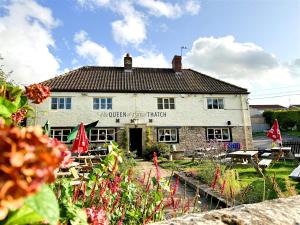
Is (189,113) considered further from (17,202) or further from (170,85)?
(17,202)

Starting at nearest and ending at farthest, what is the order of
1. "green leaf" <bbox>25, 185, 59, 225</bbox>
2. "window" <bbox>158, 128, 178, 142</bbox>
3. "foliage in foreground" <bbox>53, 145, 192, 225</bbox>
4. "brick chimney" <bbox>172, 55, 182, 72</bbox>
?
"green leaf" <bbox>25, 185, 59, 225</bbox>
"foliage in foreground" <bbox>53, 145, 192, 225</bbox>
"window" <bbox>158, 128, 178, 142</bbox>
"brick chimney" <bbox>172, 55, 182, 72</bbox>

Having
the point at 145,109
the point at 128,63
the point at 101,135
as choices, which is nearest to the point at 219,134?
the point at 145,109

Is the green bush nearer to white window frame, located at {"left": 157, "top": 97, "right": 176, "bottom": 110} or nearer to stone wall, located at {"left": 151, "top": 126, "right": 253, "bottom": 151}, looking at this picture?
stone wall, located at {"left": 151, "top": 126, "right": 253, "bottom": 151}

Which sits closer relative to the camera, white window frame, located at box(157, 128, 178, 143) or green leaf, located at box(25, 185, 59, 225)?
green leaf, located at box(25, 185, 59, 225)

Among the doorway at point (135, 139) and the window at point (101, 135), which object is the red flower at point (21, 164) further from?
the doorway at point (135, 139)

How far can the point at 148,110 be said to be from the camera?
22.4m

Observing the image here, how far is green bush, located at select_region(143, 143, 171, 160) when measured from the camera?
19781mm

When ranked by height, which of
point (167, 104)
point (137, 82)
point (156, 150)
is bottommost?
point (156, 150)

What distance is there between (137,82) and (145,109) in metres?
2.71

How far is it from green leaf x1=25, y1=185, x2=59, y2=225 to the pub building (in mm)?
20561

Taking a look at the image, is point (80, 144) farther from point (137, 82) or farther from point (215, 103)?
point (215, 103)

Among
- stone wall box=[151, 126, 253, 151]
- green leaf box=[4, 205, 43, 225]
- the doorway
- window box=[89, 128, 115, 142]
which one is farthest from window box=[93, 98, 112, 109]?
green leaf box=[4, 205, 43, 225]

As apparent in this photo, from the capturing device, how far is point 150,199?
11.4 feet

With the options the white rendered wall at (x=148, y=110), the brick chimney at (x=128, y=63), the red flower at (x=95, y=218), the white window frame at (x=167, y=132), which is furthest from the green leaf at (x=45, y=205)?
the brick chimney at (x=128, y=63)
